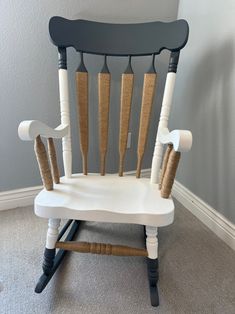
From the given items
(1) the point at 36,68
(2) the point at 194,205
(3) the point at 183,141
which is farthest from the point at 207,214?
(1) the point at 36,68

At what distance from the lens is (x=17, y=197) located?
132cm

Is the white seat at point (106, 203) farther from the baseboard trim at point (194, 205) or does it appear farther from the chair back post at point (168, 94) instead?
the baseboard trim at point (194, 205)

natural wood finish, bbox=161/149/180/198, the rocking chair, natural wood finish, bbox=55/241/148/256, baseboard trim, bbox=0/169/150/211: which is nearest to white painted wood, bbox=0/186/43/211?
baseboard trim, bbox=0/169/150/211

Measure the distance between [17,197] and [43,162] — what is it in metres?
0.66

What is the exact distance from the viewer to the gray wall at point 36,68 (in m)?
1.09

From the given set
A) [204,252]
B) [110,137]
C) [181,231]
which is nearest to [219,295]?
[204,252]

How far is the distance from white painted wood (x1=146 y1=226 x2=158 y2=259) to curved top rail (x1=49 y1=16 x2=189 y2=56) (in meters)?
0.68

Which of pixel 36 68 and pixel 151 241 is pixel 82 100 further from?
pixel 151 241

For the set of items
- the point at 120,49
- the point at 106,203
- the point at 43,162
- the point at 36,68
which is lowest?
the point at 106,203

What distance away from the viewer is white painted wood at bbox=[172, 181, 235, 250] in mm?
1122

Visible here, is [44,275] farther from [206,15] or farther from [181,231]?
[206,15]

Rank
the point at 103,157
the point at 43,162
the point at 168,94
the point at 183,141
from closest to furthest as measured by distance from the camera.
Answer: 1. the point at 183,141
2. the point at 43,162
3. the point at 168,94
4. the point at 103,157

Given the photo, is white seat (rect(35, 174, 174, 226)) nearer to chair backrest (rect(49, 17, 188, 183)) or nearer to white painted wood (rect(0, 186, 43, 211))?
chair backrest (rect(49, 17, 188, 183))

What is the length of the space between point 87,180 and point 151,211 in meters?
0.33
